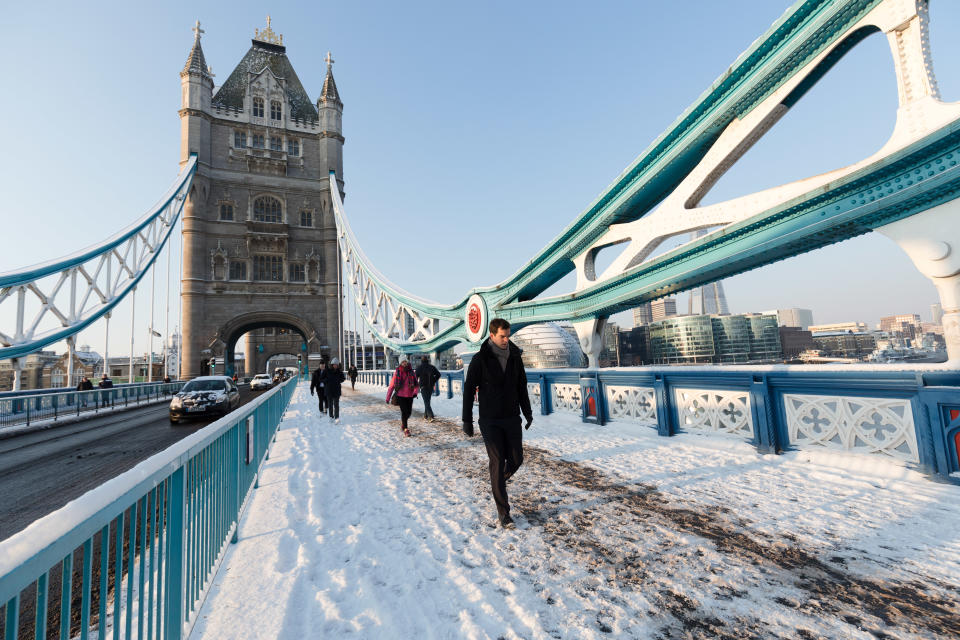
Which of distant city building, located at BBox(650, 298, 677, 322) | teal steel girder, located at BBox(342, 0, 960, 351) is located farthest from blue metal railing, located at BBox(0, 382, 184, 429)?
distant city building, located at BBox(650, 298, 677, 322)

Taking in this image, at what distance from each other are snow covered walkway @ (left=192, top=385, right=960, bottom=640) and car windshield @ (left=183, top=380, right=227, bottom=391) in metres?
7.88

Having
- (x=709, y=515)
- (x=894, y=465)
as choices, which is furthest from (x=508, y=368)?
(x=894, y=465)

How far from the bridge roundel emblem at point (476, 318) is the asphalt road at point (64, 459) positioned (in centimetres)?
867

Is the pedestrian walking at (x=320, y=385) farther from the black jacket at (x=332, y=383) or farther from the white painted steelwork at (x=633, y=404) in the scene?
the white painted steelwork at (x=633, y=404)

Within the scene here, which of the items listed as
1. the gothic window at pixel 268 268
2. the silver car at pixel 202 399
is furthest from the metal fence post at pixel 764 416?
the gothic window at pixel 268 268

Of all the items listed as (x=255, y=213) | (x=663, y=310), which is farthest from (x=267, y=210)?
(x=663, y=310)

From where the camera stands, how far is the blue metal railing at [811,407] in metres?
4.06

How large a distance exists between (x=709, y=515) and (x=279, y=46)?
2412 inches

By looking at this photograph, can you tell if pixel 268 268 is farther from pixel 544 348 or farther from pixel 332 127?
pixel 544 348

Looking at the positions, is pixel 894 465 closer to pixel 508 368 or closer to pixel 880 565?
pixel 880 565

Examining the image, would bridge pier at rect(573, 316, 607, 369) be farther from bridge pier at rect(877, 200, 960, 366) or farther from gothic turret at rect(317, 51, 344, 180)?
gothic turret at rect(317, 51, 344, 180)

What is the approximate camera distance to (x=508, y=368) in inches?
148

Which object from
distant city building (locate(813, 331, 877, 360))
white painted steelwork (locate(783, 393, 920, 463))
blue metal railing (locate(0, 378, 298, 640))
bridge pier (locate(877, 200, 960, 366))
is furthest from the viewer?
distant city building (locate(813, 331, 877, 360))

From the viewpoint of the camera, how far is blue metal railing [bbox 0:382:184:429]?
12141mm
